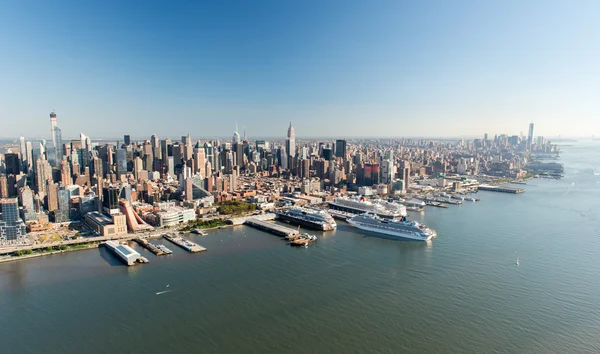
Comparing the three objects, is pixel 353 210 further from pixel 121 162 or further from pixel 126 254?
pixel 121 162

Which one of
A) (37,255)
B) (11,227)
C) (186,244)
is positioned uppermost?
(11,227)

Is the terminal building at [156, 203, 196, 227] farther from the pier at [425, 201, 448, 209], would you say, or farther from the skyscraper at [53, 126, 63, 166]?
the skyscraper at [53, 126, 63, 166]

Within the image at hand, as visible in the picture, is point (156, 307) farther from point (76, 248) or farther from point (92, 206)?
point (92, 206)

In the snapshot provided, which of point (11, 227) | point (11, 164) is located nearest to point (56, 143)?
point (11, 164)

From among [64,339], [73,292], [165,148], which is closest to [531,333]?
[64,339]

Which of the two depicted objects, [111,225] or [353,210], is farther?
[353,210]

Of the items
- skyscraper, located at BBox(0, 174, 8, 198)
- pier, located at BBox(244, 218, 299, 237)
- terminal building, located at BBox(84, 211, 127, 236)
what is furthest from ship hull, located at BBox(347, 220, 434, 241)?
skyscraper, located at BBox(0, 174, 8, 198)
